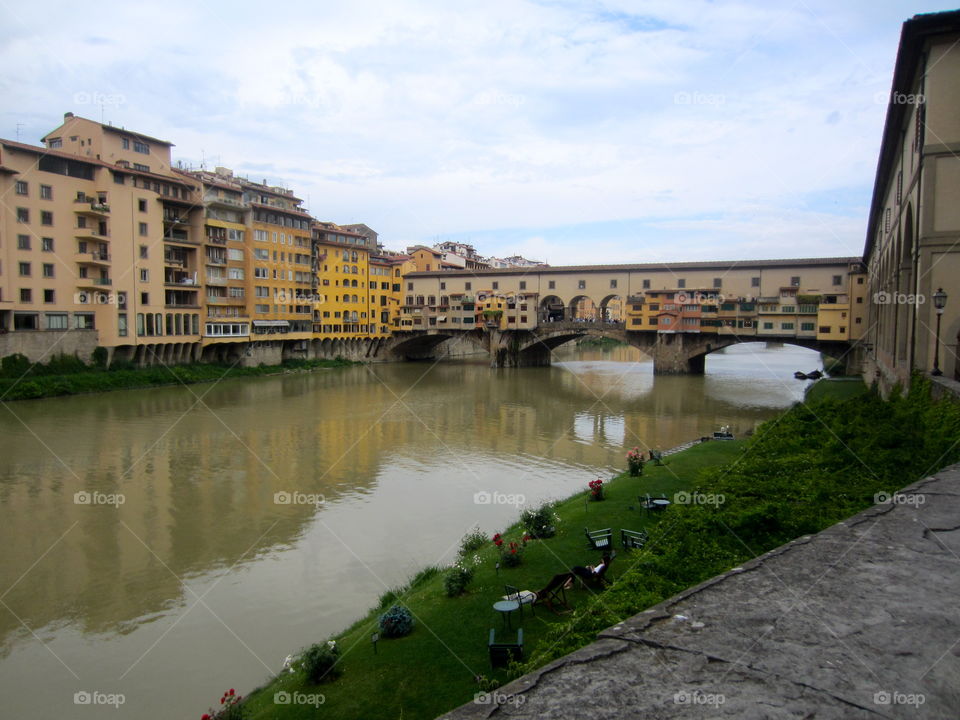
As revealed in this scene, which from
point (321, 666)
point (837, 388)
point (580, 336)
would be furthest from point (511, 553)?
point (580, 336)

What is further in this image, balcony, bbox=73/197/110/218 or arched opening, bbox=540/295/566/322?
arched opening, bbox=540/295/566/322

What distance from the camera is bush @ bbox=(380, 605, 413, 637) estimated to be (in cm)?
838

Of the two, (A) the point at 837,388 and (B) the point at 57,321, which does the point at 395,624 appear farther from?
(B) the point at 57,321

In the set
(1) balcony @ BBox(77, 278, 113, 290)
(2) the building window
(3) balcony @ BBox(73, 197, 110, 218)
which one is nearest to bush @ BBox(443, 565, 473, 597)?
(2) the building window

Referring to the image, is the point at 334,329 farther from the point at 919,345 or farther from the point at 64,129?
the point at 919,345

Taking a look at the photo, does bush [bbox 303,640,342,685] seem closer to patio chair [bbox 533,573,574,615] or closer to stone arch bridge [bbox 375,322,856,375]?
patio chair [bbox 533,573,574,615]

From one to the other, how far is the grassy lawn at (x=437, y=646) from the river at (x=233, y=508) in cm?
141

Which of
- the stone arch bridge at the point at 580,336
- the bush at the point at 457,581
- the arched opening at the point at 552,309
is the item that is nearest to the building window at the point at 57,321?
the stone arch bridge at the point at 580,336

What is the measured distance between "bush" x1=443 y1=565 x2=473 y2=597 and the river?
2183mm

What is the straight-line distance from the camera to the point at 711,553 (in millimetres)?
6754

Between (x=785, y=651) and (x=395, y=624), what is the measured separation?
622cm

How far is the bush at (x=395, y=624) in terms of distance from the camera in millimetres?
8383

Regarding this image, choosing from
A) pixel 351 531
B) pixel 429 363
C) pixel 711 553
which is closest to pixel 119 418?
pixel 351 531

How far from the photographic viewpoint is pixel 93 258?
120 feet
